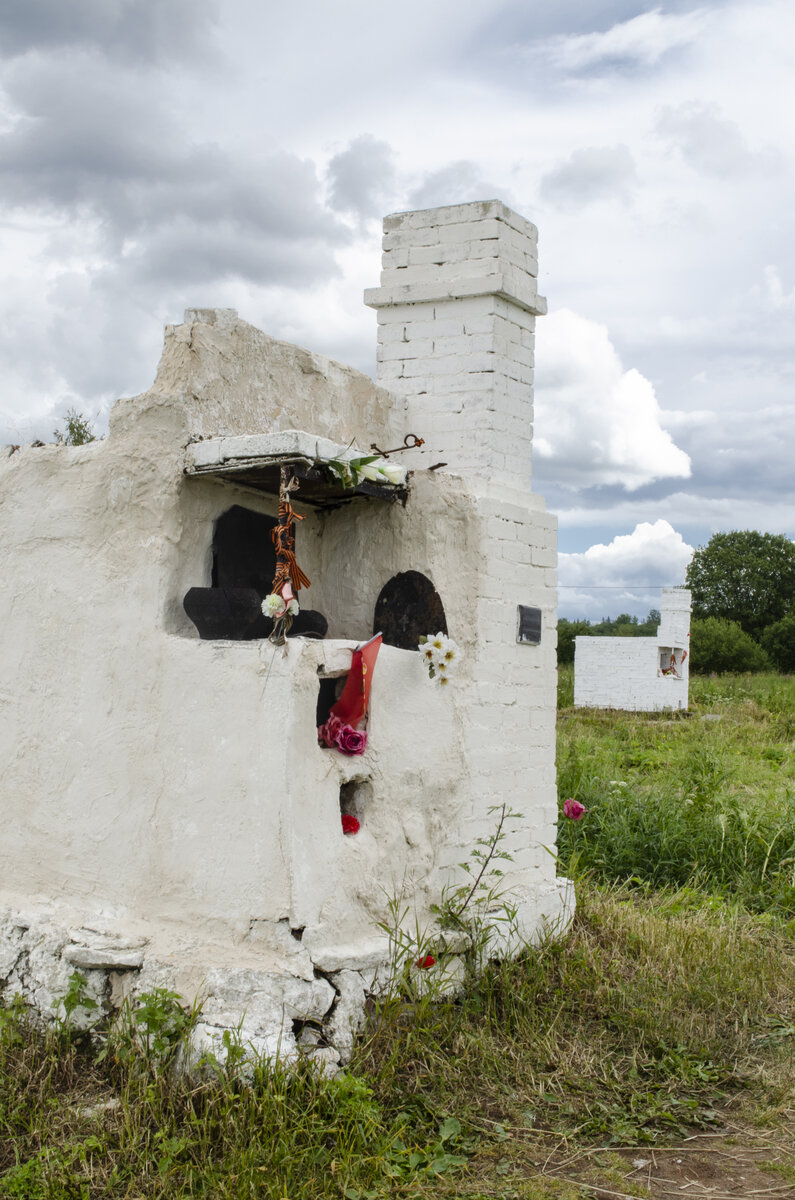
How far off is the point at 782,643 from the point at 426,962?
33336 millimetres

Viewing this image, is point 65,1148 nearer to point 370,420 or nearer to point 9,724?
point 9,724

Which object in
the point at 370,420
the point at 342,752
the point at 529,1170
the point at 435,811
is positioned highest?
the point at 370,420

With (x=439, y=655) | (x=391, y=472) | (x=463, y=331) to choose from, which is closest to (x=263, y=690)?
(x=439, y=655)

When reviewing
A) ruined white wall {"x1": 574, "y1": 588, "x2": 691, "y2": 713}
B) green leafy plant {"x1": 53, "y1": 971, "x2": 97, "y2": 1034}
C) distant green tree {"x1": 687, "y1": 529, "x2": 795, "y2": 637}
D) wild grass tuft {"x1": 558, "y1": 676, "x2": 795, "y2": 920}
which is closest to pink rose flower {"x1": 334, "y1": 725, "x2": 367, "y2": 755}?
green leafy plant {"x1": 53, "y1": 971, "x2": 97, "y2": 1034}

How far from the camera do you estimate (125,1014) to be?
12.7 feet

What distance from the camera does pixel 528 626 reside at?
218 inches

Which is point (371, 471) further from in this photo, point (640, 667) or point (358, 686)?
point (640, 667)

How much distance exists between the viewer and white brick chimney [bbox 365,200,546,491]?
18.0 feet

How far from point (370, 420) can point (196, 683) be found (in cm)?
183

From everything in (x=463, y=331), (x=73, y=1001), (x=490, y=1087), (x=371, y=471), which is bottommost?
(x=490, y=1087)

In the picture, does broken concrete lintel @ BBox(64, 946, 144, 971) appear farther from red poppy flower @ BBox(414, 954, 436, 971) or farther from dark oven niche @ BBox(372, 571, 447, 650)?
dark oven niche @ BBox(372, 571, 447, 650)

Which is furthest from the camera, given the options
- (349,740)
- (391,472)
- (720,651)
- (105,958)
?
(720,651)

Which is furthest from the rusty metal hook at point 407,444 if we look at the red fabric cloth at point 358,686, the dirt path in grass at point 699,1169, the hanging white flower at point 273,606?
the dirt path in grass at point 699,1169

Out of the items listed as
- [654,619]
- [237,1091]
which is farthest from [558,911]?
[654,619]
